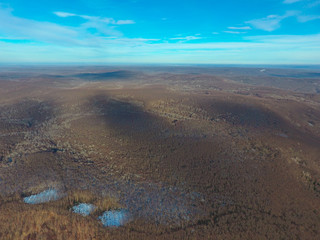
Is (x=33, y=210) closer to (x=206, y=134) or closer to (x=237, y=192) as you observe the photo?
(x=237, y=192)

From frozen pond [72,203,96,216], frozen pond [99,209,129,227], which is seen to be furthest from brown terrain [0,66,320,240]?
frozen pond [72,203,96,216]

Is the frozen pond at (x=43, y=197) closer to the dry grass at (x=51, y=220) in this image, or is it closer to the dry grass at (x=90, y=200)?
the dry grass at (x=51, y=220)

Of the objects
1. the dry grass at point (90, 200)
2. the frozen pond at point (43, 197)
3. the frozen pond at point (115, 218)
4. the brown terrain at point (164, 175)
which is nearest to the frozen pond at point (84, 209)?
the dry grass at point (90, 200)

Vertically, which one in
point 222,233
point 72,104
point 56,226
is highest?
point 72,104

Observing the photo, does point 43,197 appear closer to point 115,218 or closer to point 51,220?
point 51,220

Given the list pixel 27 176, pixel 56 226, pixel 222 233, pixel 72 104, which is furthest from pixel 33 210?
pixel 72 104

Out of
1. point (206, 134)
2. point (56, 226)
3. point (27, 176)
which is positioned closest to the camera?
point (56, 226)
